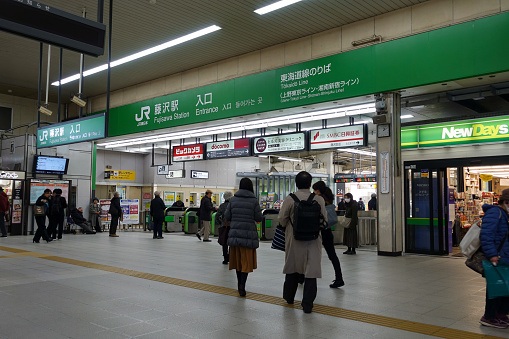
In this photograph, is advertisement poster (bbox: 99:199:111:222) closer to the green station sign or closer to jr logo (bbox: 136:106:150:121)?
jr logo (bbox: 136:106:150:121)

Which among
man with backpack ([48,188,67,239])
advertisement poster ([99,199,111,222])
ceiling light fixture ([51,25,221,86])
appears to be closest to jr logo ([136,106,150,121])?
ceiling light fixture ([51,25,221,86])

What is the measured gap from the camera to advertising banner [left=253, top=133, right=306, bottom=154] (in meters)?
11.0

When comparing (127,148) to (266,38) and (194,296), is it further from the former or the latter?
(194,296)

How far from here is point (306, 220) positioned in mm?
4488

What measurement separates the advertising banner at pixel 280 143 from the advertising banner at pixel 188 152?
90.4 inches

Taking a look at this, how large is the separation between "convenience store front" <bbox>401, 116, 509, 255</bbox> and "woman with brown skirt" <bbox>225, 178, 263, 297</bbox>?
18.4ft

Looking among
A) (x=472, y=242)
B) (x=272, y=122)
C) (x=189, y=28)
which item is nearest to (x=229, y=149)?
(x=272, y=122)

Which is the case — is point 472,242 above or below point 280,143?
below

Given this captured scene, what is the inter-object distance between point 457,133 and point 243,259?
6.27m

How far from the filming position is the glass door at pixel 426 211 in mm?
9477

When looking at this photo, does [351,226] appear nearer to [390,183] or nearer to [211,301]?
[390,183]

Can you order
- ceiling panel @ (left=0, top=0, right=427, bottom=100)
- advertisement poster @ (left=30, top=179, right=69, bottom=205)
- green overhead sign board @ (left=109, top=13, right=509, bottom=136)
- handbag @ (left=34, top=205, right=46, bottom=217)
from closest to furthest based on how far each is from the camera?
green overhead sign board @ (left=109, top=13, right=509, bottom=136), ceiling panel @ (left=0, top=0, right=427, bottom=100), handbag @ (left=34, top=205, right=46, bottom=217), advertisement poster @ (left=30, top=179, right=69, bottom=205)

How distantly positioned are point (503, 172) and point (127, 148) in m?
15.4

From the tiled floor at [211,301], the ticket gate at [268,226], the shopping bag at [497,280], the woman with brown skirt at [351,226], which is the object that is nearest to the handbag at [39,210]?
the tiled floor at [211,301]
